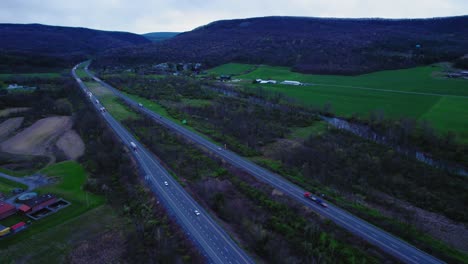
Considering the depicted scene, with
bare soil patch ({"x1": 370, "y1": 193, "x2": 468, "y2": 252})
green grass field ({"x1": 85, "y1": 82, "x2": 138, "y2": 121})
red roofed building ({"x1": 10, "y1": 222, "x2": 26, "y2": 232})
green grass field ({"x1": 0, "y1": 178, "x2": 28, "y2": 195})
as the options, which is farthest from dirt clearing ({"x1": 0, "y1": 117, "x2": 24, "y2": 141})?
bare soil patch ({"x1": 370, "y1": 193, "x2": 468, "y2": 252})

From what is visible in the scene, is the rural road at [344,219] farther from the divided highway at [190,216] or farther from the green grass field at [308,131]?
the green grass field at [308,131]

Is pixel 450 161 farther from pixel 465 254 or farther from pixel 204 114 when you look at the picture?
pixel 204 114

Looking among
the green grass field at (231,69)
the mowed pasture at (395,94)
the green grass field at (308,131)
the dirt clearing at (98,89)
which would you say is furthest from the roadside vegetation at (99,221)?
the green grass field at (231,69)

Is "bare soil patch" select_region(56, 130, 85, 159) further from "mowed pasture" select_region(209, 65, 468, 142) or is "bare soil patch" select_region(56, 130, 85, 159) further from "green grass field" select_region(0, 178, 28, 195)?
"mowed pasture" select_region(209, 65, 468, 142)

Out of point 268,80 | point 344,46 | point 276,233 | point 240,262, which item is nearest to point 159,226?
point 240,262

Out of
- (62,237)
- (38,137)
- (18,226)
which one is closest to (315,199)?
(62,237)

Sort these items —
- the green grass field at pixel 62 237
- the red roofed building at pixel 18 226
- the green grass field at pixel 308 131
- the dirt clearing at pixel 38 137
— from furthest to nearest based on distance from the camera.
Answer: the green grass field at pixel 308 131
the dirt clearing at pixel 38 137
the red roofed building at pixel 18 226
the green grass field at pixel 62 237
